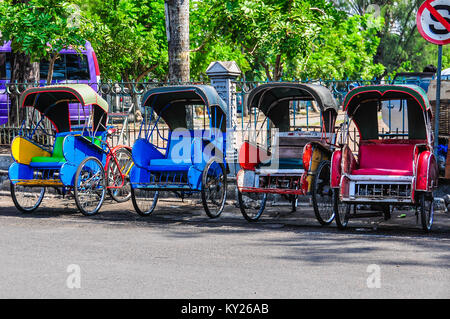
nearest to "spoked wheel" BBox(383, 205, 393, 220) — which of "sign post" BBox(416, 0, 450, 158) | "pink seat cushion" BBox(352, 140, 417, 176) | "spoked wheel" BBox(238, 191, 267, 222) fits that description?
"pink seat cushion" BBox(352, 140, 417, 176)

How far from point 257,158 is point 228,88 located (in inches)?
104

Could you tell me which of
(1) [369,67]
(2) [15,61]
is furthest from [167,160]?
(1) [369,67]

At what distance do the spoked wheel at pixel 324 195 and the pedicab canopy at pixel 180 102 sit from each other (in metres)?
1.99

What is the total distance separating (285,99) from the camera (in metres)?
11.2

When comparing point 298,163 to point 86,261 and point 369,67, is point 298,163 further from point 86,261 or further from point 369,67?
point 369,67

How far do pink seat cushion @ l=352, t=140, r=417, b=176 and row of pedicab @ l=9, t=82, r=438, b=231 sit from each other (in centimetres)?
1

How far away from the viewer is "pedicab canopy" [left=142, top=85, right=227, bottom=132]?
34.7 feet

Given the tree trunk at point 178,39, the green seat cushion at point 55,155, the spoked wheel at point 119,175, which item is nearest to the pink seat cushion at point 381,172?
the spoked wheel at point 119,175

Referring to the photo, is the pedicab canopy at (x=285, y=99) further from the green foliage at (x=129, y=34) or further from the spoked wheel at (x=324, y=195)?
the green foliage at (x=129, y=34)

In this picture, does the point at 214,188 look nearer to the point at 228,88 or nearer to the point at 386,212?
the point at 386,212

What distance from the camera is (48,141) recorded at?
1307cm

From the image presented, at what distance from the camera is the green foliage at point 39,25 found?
15.6m

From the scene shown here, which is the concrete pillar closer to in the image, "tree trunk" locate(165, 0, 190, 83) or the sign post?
"tree trunk" locate(165, 0, 190, 83)

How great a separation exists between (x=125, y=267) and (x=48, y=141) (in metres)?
6.62
